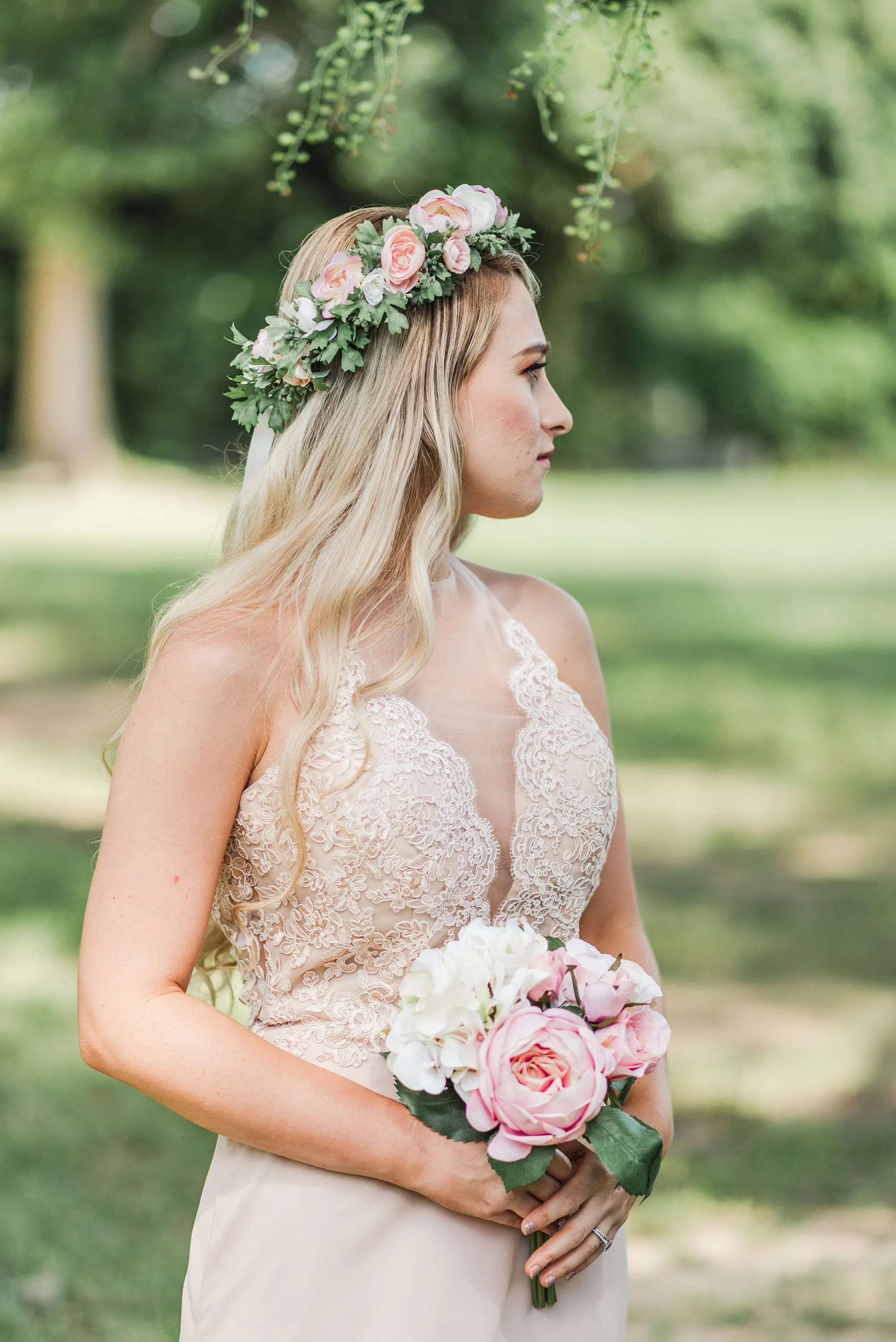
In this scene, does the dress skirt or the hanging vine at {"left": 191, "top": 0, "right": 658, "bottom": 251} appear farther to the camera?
the hanging vine at {"left": 191, "top": 0, "right": 658, "bottom": 251}

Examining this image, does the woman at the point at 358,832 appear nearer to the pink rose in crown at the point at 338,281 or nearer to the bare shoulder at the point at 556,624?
the pink rose in crown at the point at 338,281

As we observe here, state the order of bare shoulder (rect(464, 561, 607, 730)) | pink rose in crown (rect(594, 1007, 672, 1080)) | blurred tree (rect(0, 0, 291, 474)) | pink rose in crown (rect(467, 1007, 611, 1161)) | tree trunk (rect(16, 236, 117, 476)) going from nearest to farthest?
pink rose in crown (rect(467, 1007, 611, 1161)) → pink rose in crown (rect(594, 1007, 672, 1080)) → bare shoulder (rect(464, 561, 607, 730)) → blurred tree (rect(0, 0, 291, 474)) → tree trunk (rect(16, 236, 117, 476))

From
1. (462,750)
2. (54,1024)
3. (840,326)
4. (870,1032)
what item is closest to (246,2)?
(462,750)

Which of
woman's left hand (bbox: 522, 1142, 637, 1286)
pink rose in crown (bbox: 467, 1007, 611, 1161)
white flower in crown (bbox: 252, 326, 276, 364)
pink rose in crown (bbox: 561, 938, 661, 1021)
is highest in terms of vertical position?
white flower in crown (bbox: 252, 326, 276, 364)

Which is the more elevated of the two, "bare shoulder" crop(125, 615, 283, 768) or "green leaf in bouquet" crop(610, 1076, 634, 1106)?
"bare shoulder" crop(125, 615, 283, 768)

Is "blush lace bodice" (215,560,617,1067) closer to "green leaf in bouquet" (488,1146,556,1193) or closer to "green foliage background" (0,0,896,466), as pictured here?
"green leaf in bouquet" (488,1146,556,1193)

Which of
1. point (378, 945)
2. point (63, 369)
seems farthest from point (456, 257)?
point (63, 369)

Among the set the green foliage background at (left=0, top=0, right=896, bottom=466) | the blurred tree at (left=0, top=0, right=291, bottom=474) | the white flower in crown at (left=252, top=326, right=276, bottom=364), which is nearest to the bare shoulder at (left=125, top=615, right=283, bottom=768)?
the white flower in crown at (left=252, top=326, right=276, bottom=364)

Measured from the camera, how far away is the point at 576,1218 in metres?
2.07

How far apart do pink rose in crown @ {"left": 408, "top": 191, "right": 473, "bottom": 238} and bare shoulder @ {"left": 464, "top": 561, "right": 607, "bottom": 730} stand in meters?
0.59

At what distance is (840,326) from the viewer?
37.7 meters

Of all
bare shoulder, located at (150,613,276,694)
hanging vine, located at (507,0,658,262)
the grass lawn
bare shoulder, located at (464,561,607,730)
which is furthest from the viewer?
the grass lawn

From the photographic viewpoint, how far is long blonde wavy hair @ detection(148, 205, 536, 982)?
2.21 meters

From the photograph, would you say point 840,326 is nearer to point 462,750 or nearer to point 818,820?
point 818,820
